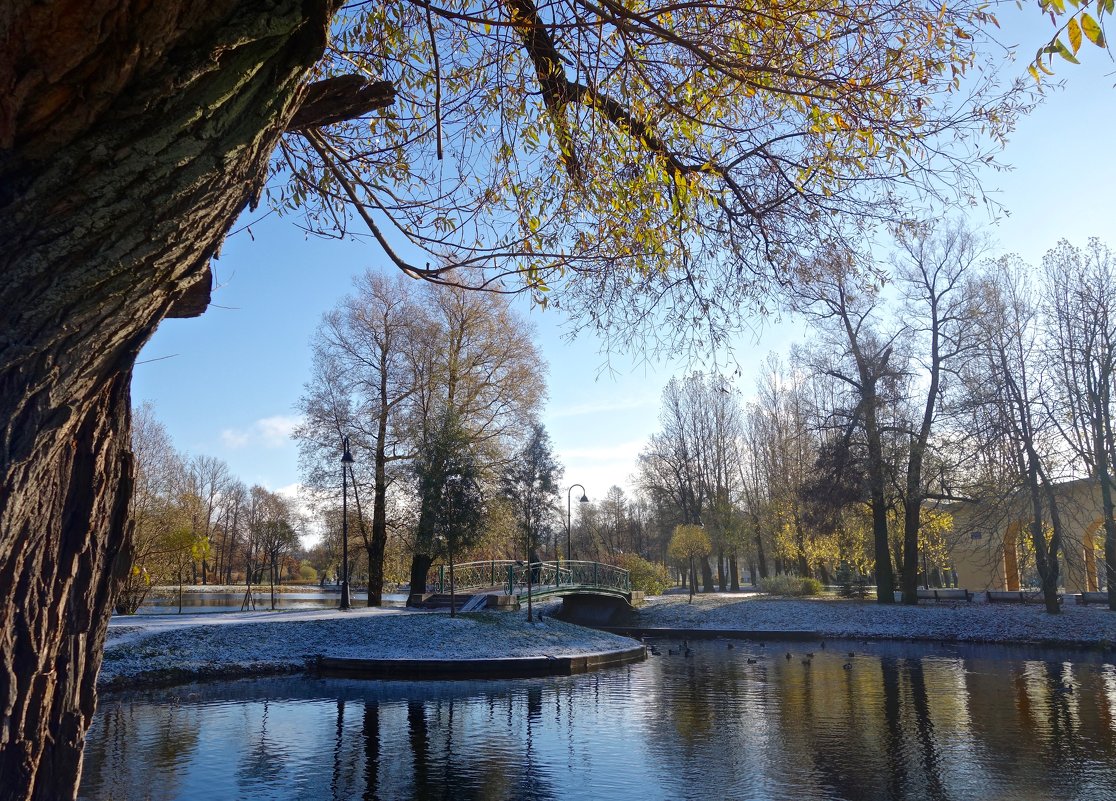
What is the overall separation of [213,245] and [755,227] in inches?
150

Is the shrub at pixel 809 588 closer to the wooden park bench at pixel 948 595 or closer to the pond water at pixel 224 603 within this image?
→ the wooden park bench at pixel 948 595

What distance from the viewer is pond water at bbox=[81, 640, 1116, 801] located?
8.34 metres

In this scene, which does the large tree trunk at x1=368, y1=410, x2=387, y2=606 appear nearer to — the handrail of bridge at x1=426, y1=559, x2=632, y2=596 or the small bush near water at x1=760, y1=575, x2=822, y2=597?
the handrail of bridge at x1=426, y1=559, x2=632, y2=596

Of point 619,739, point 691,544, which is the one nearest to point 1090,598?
point 691,544

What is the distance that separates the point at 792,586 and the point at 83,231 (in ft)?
114

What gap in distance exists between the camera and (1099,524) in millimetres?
26266

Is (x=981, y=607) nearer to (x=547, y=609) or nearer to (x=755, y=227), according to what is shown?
(x=547, y=609)

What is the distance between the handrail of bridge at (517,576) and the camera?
2495 cm

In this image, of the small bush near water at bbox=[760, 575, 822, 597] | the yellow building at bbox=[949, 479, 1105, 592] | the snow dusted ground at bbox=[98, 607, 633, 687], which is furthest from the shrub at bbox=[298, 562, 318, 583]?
the yellow building at bbox=[949, 479, 1105, 592]

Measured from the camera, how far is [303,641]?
1708cm

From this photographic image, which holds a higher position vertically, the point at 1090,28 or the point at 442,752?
the point at 1090,28

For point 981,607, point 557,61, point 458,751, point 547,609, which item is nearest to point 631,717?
point 458,751

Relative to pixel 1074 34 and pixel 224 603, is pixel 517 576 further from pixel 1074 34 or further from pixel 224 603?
pixel 1074 34

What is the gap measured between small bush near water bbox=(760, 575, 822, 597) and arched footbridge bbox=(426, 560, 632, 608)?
7871mm
